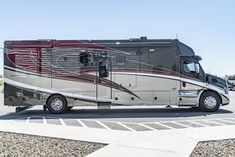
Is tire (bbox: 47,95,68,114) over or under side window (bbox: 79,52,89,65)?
under

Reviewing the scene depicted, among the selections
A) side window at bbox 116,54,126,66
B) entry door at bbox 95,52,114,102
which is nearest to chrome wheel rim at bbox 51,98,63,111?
entry door at bbox 95,52,114,102

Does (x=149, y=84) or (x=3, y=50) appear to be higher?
(x=3, y=50)

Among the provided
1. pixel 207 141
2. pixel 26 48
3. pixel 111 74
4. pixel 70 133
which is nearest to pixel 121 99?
pixel 111 74

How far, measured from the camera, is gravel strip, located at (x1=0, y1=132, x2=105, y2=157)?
784 cm

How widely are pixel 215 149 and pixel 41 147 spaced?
3.92 meters

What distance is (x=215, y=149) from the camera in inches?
321

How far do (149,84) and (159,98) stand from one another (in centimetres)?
78

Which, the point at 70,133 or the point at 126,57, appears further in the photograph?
the point at 126,57

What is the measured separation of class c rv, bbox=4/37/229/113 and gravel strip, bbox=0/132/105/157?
6.74m

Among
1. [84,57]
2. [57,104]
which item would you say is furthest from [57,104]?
[84,57]

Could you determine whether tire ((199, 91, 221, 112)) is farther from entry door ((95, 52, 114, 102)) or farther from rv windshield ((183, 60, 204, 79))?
entry door ((95, 52, 114, 102))

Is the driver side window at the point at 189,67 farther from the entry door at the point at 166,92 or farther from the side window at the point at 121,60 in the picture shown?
the side window at the point at 121,60

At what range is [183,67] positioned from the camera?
17.0 m

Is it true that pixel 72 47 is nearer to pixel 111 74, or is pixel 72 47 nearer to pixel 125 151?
pixel 111 74
